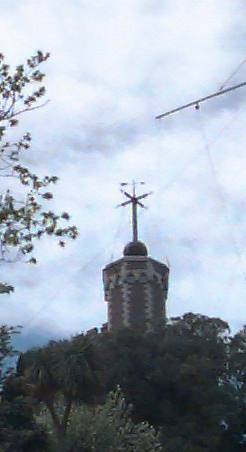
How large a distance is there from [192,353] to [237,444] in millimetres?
5939

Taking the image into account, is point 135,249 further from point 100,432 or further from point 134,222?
point 100,432

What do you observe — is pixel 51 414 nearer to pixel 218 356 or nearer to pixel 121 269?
pixel 218 356

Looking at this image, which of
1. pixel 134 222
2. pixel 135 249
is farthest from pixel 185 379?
pixel 134 222

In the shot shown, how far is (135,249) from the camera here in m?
73.0

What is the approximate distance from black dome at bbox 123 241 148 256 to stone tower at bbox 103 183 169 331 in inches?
15.8

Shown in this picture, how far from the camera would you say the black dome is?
72.8 meters

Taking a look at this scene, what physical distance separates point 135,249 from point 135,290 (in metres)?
3.99

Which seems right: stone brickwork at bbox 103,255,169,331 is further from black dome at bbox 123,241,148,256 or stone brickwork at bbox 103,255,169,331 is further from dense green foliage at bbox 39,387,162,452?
dense green foliage at bbox 39,387,162,452

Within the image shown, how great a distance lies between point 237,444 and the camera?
58.7 m

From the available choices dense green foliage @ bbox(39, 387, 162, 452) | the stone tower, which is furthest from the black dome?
dense green foliage @ bbox(39, 387, 162, 452)

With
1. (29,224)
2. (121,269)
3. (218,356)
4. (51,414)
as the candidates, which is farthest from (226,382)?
(29,224)

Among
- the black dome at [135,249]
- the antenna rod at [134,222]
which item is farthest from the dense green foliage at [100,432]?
the antenna rod at [134,222]

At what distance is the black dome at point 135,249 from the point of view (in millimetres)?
72750

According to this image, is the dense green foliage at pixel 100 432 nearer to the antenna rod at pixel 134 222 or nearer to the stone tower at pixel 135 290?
the stone tower at pixel 135 290
